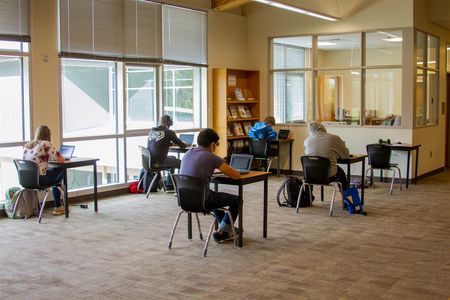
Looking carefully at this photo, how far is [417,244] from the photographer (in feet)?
19.2

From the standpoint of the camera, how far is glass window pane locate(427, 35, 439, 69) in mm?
11077

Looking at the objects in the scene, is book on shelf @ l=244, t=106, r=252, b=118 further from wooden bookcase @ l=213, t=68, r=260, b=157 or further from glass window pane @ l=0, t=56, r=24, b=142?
glass window pane @ l=0, t=56, r=24, b=142

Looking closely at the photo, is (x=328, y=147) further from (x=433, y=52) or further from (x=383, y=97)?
(x=433, y=52)

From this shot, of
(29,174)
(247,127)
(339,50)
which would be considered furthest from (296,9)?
(29,174)

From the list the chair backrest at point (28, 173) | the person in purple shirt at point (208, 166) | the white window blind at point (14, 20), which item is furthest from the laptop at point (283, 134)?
the person in purple shirt at point (208, 166)

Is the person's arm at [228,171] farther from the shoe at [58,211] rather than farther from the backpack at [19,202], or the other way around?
the backpack at [19,202]

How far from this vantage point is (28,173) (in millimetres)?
6910

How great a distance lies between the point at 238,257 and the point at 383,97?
629 centimetres

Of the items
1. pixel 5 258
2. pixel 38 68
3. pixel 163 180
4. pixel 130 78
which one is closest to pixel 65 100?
pixel 38 68

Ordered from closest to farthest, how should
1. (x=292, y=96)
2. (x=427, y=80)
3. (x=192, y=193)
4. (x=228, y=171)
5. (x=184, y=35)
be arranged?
(x=192, y=193)
(x=228, y=171)
(x=184, y=35)
(x=427, y=80)
(x=292, y=96)

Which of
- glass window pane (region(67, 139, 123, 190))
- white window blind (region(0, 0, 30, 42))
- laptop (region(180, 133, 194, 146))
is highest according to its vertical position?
white window blind (region(0, 0, 30, 42))

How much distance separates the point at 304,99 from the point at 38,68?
560cm

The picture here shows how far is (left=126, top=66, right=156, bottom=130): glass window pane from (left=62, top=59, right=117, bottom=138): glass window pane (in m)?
0.31

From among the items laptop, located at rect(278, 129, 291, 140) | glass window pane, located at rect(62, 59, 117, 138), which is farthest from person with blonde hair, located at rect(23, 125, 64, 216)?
laptop, located at rect(278, 129, 291, 140)
